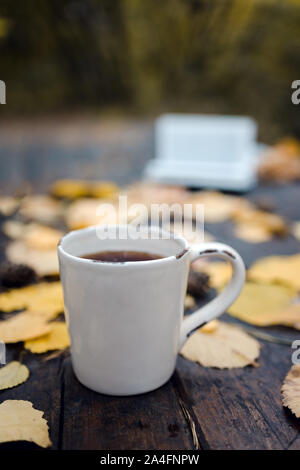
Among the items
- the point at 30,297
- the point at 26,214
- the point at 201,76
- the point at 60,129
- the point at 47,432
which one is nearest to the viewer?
the point at 47,432

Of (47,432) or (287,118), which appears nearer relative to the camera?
(47,432)

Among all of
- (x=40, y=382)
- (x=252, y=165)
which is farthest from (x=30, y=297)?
(x=252, y=165)

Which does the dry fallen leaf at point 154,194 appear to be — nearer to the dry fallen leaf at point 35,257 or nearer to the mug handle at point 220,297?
the dry fallen leaf at point 35,257

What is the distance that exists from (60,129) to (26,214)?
1065 mm

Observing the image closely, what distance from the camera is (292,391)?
1.08 feet

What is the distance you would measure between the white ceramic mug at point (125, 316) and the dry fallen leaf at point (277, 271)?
198mm

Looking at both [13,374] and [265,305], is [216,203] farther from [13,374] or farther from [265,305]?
[13,374]

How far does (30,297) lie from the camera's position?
1.55 ft

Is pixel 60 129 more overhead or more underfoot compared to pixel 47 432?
more overhead

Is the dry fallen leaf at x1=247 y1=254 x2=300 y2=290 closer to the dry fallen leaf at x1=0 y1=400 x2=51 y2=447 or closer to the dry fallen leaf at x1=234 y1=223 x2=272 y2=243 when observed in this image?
the dry fallen leaf at x1=234 y1=223 x2=272 y2=243

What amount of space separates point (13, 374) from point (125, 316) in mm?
108

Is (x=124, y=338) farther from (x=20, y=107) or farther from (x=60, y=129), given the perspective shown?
(x=20, y=107)

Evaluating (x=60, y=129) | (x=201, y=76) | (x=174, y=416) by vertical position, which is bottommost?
(x=174, y=416)

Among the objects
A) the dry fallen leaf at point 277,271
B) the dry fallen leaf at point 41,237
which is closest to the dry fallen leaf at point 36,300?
the dry fallen leaf at point 41,237
